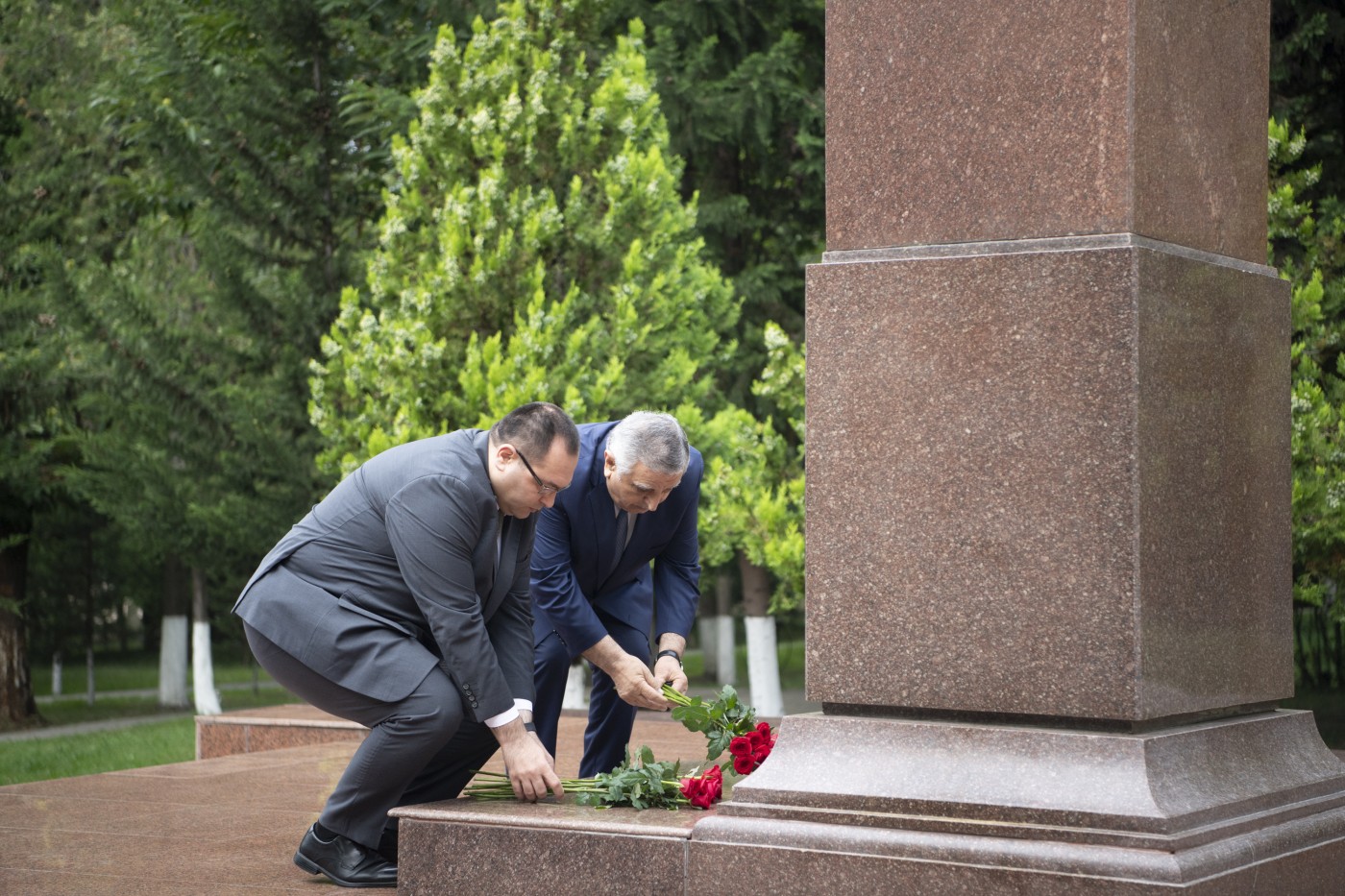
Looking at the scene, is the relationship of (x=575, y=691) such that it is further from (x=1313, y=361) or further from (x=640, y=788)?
(x=640, y=788)

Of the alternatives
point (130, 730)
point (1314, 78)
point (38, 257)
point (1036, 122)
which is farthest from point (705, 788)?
point (130, 730)

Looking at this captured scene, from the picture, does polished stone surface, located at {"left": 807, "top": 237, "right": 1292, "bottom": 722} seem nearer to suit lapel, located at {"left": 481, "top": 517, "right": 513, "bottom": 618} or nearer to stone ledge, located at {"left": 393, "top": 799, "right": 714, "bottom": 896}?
stone ledge, located at {"left": 393, "top": 799, "right": 714, "bottom": 896}

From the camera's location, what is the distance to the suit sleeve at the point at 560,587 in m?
5.19

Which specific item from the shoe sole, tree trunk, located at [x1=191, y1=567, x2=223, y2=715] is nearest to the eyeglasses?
the shoe sole

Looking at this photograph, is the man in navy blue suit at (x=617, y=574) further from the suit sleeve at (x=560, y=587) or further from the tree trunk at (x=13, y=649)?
the tree trunk at (x=13, y=649)

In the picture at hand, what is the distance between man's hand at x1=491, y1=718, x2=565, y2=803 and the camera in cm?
428

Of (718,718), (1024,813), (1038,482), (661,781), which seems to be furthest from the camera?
(718,718)

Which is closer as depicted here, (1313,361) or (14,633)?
(1313,361)

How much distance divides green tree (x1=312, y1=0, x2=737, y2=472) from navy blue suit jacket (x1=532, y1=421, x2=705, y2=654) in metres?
4.92

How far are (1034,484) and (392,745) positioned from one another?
2.00 meters

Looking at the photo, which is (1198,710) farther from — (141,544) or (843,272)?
(141,544)

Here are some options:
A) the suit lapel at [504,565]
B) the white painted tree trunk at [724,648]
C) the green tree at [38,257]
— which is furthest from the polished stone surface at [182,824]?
the white painted tree trunk at [724,648]

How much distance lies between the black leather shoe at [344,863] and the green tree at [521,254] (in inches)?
245

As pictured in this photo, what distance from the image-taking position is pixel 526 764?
4277 millimetres
